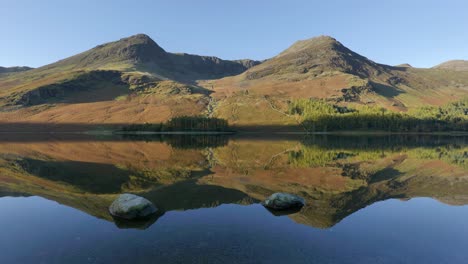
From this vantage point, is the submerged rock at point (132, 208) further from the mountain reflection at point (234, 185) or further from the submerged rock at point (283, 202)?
the submerged rock at point (283, 202)

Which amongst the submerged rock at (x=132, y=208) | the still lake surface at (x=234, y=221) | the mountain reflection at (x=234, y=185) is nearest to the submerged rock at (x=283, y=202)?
the mountain reflection at (x=234, y=185)

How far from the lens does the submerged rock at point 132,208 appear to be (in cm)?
2855

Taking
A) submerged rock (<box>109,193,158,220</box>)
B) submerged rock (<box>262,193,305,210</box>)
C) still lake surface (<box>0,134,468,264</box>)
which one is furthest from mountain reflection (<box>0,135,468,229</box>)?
submerged rock (<box>262,193,305,210</box>)

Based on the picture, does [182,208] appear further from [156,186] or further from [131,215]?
[156,186]

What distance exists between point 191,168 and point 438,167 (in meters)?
51.9

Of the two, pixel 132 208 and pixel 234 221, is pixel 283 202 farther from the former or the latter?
pixel 132 208

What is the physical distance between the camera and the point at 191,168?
2415 inches

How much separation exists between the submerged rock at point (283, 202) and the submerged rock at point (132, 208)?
11868 millimetres

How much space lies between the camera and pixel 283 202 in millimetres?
32219

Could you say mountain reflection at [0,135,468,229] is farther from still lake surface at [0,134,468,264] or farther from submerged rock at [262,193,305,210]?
submerged rock at [262,193,305,210]

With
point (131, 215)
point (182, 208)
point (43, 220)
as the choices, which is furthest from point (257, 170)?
point (43, 220)

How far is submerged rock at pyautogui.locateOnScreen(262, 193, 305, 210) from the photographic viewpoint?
32.1 m

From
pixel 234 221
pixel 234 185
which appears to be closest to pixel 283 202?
pixel 234 221

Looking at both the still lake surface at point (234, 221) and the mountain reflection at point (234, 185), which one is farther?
the mountain reflection at point (234, 185)
